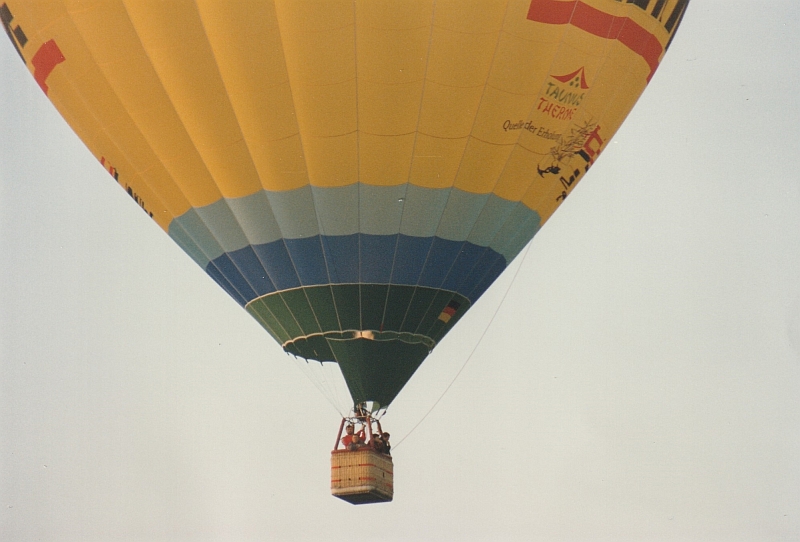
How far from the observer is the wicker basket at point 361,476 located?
1470 centimetres

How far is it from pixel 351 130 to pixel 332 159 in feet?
1.06

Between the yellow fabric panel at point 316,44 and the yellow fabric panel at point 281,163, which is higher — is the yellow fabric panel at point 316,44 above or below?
above

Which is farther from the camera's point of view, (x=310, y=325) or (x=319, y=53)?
(x=310, y=325)

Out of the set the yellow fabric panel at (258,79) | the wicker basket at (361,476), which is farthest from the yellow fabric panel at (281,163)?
the wicker basket at (361,476)

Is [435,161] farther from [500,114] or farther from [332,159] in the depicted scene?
[332,159]

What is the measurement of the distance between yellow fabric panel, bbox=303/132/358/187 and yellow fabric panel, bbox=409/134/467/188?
0.53 m

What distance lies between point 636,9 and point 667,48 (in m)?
1.06

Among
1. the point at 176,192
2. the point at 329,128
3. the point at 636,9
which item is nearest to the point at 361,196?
the point at 329,128

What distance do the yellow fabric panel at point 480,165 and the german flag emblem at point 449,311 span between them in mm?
1110

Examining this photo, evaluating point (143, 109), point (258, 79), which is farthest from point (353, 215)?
point (143, 109)

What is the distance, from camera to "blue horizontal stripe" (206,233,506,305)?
14.9 m

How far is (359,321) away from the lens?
48.8ft

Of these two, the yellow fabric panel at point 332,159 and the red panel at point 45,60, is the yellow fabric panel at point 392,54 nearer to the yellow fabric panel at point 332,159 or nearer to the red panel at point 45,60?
the yellow fabric panel at point 332,159

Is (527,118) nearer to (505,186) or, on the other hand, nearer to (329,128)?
(505,186)
